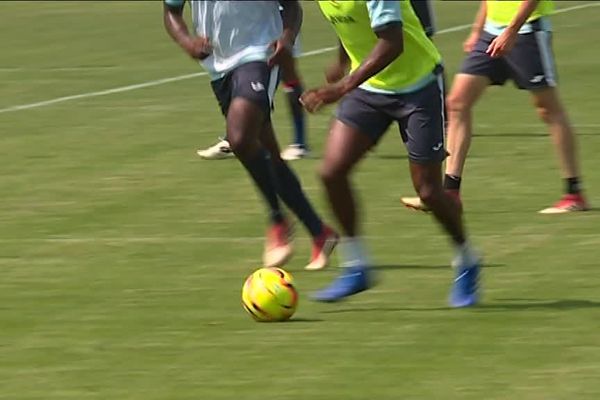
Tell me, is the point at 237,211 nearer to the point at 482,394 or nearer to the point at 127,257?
the point at 127,257

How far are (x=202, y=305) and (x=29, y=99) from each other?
30.5 feet

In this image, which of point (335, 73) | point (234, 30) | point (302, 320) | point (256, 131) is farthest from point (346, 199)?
point (335, 73)

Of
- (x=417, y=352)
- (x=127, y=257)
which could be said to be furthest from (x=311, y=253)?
(x=417, y=352)

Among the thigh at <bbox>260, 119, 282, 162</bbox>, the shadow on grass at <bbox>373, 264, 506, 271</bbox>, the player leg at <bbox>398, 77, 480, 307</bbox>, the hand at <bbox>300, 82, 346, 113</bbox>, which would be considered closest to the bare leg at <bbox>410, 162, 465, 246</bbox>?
the player leg at <bbox>398, 77, 480, 307</bbox>

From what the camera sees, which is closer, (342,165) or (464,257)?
(342,165)

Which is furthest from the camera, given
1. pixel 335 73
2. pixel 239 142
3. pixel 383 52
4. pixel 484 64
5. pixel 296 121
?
pixel 296 121

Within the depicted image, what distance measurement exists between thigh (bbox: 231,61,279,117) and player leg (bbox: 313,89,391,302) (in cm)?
94

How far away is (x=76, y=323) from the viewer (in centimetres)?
828

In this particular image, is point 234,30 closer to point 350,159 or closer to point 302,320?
point 350,159

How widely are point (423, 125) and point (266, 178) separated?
1555 millimetres

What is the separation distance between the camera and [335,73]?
10008 mm

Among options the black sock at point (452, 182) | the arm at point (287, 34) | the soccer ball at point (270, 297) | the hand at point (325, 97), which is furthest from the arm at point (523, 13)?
the soccer ball at point (270, 297)

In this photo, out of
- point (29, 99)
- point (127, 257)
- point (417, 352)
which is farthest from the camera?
point (29, 99)

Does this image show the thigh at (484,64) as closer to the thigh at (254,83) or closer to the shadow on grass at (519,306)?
the thigh at (254,83)
